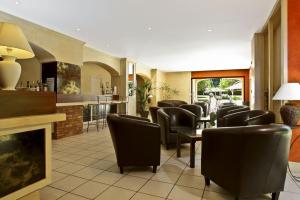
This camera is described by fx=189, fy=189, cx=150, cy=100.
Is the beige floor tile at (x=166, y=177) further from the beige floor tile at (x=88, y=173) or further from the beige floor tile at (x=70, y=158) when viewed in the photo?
the beige floor tile at (x=70, y=158)

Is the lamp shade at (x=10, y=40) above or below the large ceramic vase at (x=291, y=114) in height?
above

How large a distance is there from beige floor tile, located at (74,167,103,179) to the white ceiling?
3.07 metres

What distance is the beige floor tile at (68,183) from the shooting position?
7.74ft

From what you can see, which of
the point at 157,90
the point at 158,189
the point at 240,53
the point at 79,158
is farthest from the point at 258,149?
the point at 157,90

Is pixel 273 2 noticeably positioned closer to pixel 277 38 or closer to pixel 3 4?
pixel 277 38

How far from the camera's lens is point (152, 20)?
4535 mm

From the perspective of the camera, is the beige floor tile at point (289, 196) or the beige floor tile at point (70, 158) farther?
the beige floor tile at point (70, 158)

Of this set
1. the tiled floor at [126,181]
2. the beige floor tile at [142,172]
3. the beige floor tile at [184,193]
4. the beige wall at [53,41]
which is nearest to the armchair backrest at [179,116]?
the tiled floor at [126,181]

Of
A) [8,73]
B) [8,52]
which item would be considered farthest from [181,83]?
[8,73]

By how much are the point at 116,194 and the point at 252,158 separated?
1516mm

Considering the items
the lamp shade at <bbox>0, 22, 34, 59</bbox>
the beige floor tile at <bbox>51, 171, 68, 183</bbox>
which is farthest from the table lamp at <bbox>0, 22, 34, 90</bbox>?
the beige floor tile at <bbox>51, 171, 68, 183</bbox>

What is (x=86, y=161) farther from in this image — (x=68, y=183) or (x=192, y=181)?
(x=192, y=181)

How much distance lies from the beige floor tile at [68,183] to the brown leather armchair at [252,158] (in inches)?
69.8

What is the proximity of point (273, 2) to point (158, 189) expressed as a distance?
160 inches
